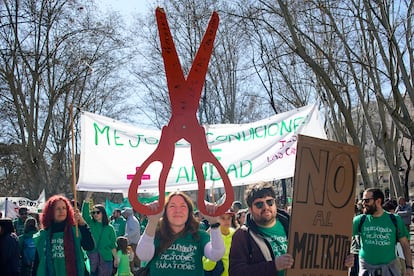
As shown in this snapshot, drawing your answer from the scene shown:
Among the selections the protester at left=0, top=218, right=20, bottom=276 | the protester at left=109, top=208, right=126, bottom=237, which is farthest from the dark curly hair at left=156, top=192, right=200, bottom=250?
the protester at left=109, top=208, right=126, bottom=237

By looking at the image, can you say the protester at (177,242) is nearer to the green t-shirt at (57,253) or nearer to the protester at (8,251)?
the green t-shirt at (57,253)

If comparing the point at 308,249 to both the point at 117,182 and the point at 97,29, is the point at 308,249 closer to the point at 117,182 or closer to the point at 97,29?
the point at 117,182

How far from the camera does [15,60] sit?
2123 centimetres

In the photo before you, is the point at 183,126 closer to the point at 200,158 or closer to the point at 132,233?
the point at 200,158

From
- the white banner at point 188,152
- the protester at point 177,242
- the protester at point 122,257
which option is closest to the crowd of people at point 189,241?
the protester at point 177,242

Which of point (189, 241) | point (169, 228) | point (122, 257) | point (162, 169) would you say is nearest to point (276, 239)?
point (189, 241)

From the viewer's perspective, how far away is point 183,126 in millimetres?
4598

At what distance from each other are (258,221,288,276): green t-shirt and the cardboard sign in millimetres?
224

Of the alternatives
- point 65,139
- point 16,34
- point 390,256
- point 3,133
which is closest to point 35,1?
point 16,34

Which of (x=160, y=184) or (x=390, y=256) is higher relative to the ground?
(x=160, y=184)

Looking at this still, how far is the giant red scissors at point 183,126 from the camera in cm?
454

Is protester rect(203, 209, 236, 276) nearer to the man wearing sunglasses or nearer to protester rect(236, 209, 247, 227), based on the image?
the man wearing sunglasses

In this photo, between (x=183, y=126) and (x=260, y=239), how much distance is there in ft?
3.39

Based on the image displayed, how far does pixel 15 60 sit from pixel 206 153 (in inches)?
717
